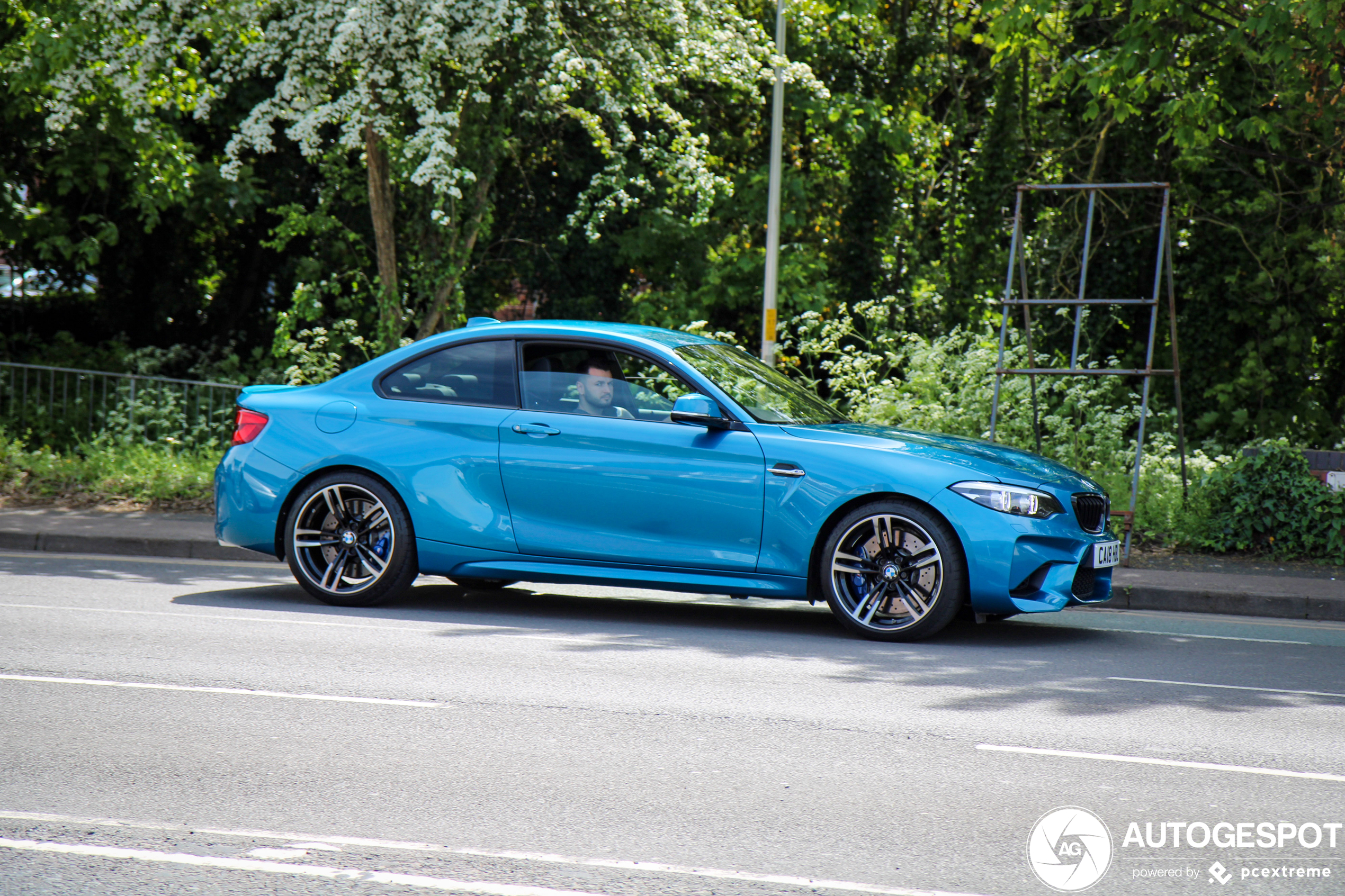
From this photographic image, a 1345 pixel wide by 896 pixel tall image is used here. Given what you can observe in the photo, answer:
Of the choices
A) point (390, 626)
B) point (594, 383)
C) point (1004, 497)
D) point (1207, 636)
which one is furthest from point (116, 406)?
point (1207, 636)

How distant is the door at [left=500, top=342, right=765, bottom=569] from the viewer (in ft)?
24.6

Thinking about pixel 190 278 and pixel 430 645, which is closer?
pixel 430 645

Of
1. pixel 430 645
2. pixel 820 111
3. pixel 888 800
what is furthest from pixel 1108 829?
pixel 820 111

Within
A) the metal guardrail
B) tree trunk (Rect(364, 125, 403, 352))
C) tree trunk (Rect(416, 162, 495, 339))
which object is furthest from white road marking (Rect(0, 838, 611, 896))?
the metal guardrail

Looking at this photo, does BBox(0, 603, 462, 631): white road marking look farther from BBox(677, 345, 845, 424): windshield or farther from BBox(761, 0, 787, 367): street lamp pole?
BBox(761, 0, 787, 367): street lamp pole

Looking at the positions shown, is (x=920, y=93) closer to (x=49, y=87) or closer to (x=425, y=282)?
(x=425, y=282)

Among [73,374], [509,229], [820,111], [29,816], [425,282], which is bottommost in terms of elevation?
[29,816]

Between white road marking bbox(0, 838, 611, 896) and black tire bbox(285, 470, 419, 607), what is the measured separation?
4156 millimetres

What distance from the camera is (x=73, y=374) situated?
16.1 meters

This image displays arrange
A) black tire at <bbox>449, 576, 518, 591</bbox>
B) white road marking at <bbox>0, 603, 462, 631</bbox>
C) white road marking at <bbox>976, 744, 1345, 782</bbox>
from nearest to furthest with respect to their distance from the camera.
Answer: white road marking at <bbox>976, 744, 1345, 782</bbox>
white road marking at <bbox>0, 603, 462, 631</bbox>
black tire at <bbox>449, 576, 518, 591</bbox>

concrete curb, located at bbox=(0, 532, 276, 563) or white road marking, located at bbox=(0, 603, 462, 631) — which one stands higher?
white road marking, located at bbox=(0, 603, 462, 631)

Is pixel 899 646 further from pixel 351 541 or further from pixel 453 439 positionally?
pixel 351 541

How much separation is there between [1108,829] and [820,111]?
17813 millimetres

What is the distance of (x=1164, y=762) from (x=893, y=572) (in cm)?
243
